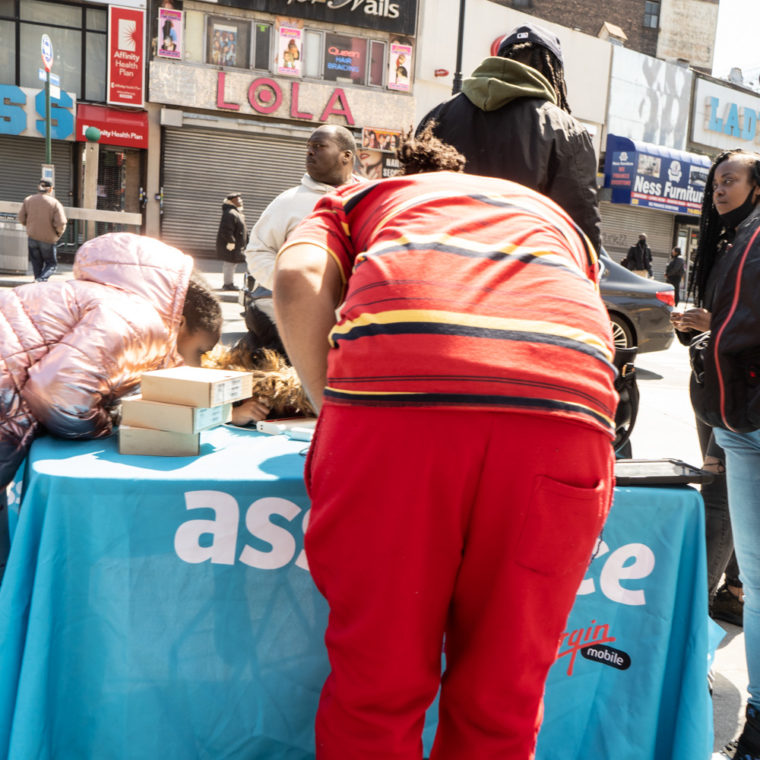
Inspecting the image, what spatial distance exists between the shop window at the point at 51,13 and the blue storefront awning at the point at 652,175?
16.2 metres

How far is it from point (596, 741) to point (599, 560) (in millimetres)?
529

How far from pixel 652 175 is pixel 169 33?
50.4 ft

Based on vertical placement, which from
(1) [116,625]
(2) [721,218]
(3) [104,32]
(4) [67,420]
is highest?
(3) [104,32]

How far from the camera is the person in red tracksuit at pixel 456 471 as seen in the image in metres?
1.23

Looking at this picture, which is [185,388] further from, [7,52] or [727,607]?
[7,52]

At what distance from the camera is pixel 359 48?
20734 millimetres

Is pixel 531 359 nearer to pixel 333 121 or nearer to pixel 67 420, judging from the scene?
pixel 67 420

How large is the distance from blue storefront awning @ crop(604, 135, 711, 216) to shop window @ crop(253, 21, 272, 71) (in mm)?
11310

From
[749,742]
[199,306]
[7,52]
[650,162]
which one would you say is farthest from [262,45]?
[749,742]

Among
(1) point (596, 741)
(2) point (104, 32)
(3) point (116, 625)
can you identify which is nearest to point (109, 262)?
(3) point (116, 625)

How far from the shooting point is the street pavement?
273cm

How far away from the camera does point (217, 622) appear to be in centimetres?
194

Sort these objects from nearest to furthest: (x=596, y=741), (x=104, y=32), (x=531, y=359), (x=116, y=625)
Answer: (x=531, y=359) → (x=116, y=625) → (x=596, y=741) → (x=104, y=32)

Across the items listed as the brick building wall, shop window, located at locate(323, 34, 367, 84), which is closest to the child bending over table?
shop window, located at locate(323, 34, 367, 84)
